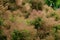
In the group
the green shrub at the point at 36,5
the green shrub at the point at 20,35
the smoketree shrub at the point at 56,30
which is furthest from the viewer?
the green shrub at the point at 36,5

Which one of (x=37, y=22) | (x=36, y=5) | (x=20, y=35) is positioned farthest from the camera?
(x=36, y=5)

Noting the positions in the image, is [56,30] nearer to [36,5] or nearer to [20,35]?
[20,35]

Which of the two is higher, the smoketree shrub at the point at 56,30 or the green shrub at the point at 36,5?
the green shrub at the point at 36,5

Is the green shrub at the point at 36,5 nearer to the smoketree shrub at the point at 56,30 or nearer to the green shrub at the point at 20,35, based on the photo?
the smoketree shrub at the point at 56,30

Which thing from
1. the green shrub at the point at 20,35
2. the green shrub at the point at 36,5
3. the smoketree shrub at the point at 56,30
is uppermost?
the green shrub at the point at 36,5

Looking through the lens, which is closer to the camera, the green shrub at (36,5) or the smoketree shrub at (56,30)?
the smoketree shrub at (56,30)

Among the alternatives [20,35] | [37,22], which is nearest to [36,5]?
[37,22]

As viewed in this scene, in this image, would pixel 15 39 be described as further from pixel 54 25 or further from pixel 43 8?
pixel 43 8

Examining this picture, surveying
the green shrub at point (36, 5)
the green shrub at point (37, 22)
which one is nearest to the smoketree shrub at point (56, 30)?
the green shrub at point (37, 22)

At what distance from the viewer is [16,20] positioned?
3.18 metres

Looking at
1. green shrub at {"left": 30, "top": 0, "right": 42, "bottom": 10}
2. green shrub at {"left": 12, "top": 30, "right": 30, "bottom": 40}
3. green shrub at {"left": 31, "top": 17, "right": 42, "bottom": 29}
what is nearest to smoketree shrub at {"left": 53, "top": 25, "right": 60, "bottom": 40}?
green shrub at {"left": 31, "top": 17, "right": 42, "bottom": 29}

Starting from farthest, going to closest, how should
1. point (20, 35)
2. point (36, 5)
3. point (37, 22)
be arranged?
point (36, 5) < point (37, 22) < point (20, 35)

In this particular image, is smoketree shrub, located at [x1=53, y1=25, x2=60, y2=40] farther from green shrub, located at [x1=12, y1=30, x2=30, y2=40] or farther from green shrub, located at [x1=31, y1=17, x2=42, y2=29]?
→ green shrub, located at [x1=12, y1=30, x2=30, y2=40]

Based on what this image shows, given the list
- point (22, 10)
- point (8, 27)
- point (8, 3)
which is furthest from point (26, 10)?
point (8, 27)
